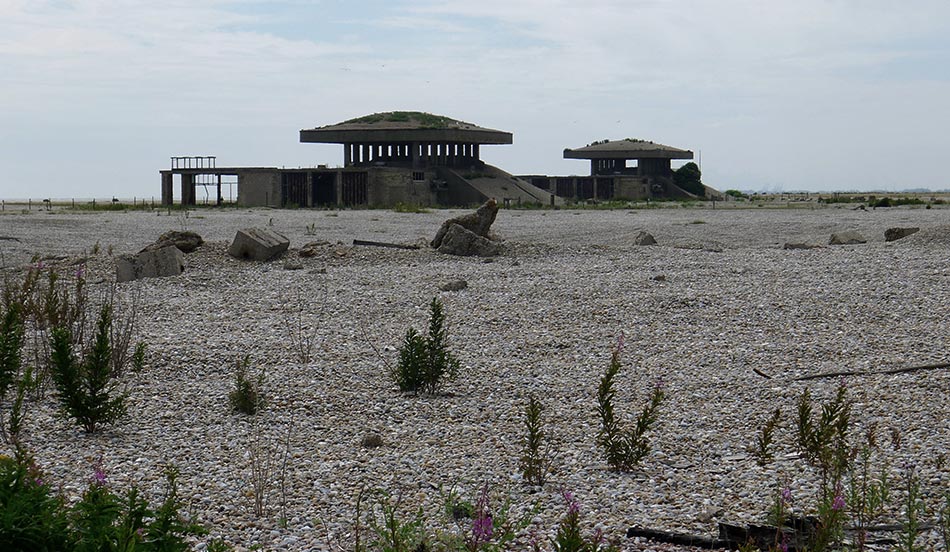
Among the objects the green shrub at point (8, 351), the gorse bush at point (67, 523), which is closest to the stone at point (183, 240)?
the green shrub at point (8, 351)

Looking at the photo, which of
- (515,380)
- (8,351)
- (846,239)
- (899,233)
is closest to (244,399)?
(8,351)

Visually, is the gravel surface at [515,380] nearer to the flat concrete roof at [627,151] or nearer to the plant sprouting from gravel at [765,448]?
the plant sprouting from gravel at [765,448]

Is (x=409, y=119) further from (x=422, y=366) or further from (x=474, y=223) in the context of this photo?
(x=422, y=366)

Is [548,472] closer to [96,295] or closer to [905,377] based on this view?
[905,377]

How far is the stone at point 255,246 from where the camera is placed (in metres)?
19.0

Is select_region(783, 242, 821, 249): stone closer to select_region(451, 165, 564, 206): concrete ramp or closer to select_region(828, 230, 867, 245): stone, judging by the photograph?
select_region(828, 230, 867, 245): stone

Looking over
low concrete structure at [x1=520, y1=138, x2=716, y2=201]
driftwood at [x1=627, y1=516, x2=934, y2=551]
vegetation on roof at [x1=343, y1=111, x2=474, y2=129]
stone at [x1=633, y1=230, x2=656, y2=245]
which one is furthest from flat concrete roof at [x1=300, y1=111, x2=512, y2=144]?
driftwood at [x1=627, y1=516, x2=934, y2=551]

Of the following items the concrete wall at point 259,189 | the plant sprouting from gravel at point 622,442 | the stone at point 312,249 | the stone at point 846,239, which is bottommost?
the plant sprouting from gravel at point 622,442

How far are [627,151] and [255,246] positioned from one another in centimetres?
5846

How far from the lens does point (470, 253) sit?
798 inches

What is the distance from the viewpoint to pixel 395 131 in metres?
61.4

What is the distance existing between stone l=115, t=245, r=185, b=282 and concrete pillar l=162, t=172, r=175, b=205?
45130mm

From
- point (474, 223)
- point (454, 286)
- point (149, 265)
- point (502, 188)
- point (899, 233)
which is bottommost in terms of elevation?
point (454, 286)

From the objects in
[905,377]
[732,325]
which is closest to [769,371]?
[905,377]
